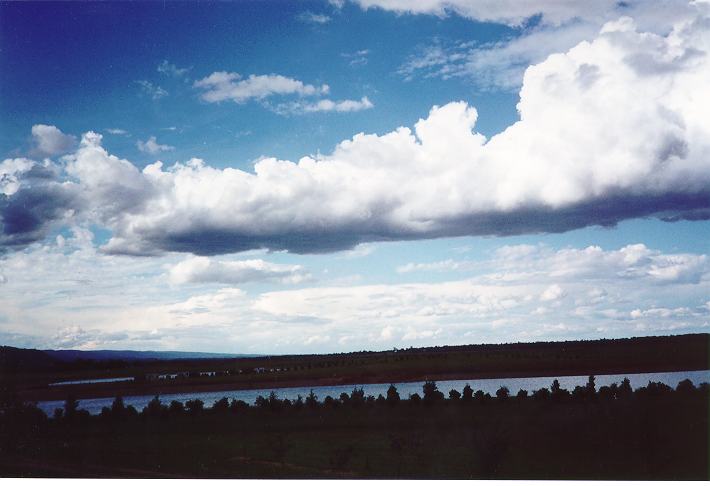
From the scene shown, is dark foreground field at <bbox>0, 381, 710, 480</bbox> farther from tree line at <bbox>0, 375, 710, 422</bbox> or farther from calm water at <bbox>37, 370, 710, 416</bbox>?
calm water at <bbox>37, 370, 710, 416</bbox>

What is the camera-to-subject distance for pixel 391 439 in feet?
75.2

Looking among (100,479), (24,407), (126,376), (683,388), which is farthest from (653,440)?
(126,376)

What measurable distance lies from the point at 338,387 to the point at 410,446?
27.8 m

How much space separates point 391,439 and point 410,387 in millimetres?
23605

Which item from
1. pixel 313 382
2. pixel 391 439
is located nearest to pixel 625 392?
pixel 391 439

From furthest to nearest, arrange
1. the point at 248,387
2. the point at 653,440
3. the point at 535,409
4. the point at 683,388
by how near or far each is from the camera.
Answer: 1. the point at 248,387
2. the point at 683,388
3. the point at 535,409
4. the point at 653,440

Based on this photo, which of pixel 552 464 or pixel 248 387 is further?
pixel 248 387

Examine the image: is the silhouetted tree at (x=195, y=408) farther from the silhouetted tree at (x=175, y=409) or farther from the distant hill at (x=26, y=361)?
the distant hill at (x=26, y=361)

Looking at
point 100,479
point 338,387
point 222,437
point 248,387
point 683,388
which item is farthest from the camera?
point 248,387

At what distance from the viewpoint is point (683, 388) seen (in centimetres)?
3091

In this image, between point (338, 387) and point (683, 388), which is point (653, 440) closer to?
point (683, 388)

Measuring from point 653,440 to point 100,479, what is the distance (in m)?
18.0

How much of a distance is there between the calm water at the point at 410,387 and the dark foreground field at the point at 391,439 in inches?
446

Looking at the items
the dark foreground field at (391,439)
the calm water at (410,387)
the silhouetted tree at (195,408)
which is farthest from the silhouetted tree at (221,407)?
the calm water at (410,387)
